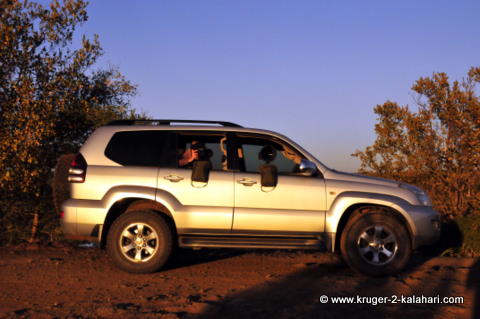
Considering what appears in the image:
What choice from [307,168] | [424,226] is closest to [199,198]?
[307,168]

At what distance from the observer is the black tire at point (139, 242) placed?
20.2 ft

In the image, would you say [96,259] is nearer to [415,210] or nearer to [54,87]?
[54,87]

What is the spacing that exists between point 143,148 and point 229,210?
1428 mm

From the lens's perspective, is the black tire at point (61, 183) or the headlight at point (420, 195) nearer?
the black tire at point (61, 183)

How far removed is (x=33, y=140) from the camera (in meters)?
8.52

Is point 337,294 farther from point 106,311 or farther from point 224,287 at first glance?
point 106,311

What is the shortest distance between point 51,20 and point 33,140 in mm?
2509

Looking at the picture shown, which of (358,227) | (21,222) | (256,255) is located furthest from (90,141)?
(21,222)

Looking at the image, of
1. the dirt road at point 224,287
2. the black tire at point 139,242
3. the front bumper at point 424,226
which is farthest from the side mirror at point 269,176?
the front bumper at point 424,226

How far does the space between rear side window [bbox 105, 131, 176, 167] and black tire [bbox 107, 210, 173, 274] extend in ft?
2.32

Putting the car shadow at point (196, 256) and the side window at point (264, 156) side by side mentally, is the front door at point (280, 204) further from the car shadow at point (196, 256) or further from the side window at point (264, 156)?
the car shadow at point (196, 256)

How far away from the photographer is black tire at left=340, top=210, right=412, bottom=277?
20.2 feet

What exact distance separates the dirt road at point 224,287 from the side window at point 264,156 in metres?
1.38

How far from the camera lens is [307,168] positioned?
6227 millimetres
